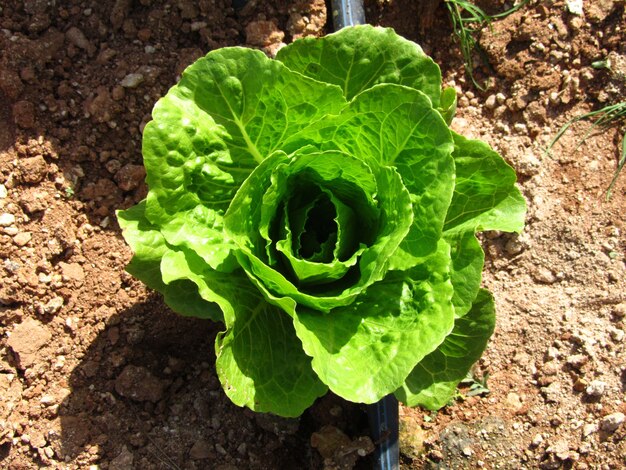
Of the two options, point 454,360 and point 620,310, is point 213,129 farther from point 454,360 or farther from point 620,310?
point 620,310

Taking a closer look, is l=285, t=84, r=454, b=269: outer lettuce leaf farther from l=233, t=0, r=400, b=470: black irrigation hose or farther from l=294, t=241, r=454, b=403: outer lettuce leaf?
l=233, t=0, r=400, b=470: black irrigation hose

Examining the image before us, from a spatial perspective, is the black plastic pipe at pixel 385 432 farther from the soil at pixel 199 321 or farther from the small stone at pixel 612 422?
the small stone at pixel 612 422

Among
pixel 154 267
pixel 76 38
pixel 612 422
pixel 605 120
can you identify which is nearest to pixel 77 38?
pixel 76 38

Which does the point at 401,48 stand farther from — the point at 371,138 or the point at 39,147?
the point at 39,147

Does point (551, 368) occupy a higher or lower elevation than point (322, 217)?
lower

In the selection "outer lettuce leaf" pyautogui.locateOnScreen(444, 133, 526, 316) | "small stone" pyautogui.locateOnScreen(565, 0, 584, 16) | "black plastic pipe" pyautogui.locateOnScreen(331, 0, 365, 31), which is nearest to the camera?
"outer lettuce leaf" pyautogui.locateOnScreen(444, 133, 526, 316)

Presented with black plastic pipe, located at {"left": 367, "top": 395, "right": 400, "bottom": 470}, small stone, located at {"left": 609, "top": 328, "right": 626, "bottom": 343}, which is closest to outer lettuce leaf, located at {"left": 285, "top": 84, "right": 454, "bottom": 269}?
black plastic pipe, located at {"left": 367, "top": 395, "right": 400, "bottom": 470}

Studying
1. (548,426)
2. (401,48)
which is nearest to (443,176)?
(401,48)
